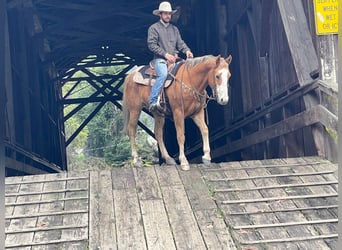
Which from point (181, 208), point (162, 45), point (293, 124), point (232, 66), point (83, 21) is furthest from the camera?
point (83, 21)

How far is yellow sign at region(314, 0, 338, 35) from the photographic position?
6781mm

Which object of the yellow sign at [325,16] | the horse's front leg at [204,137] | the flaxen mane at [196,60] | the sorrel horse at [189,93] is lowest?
the horse's front leg at [204,137]

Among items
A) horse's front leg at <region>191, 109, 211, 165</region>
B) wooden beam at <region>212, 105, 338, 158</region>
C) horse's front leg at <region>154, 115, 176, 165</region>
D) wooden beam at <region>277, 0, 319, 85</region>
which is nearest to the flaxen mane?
horse's front leg at <region>191, 109, 211, 165</region>

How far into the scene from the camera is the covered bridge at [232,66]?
7.63m

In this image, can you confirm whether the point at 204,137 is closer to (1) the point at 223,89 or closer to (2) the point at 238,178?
(1) the point at 223,89

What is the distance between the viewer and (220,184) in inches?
248

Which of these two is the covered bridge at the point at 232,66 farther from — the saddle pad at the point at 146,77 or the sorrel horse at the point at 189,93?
the saddle pad at the point at 146,77

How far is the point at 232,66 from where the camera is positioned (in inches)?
534

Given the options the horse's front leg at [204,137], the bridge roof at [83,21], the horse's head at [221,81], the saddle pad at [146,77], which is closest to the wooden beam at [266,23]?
the saddle pad at [146,77]

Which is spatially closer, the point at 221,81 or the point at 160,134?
the point at 221,81

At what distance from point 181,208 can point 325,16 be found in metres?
3.15

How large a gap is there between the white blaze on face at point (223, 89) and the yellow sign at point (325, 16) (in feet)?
4.36

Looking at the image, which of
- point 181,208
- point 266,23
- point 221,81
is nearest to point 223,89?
point 221,81

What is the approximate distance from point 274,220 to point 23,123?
31.6ft
